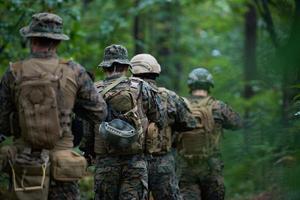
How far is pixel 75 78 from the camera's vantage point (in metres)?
7.02

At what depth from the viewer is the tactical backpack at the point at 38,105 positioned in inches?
269

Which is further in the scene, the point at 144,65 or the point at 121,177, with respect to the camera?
the point at 144,65

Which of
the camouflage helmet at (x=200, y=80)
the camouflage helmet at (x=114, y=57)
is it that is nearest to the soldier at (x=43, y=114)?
the camouflage helmet at (x=114, y=57)

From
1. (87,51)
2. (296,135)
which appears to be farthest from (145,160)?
(87,51)

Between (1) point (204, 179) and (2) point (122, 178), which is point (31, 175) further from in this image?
(1) point (204, 179)

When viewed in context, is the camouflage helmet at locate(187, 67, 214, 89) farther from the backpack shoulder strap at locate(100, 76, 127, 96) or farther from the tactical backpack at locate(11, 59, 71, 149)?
the tactical backpack at locate(11, 59, 71, 149)

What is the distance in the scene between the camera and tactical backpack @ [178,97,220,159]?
36.1 feet

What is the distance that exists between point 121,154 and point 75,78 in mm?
1792

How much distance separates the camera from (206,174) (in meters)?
11.1

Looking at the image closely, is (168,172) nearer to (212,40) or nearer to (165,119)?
(165,119)

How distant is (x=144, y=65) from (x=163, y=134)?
2.96ft

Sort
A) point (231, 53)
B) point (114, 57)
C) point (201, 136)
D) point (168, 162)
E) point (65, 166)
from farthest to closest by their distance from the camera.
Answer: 1. point (231, 53)
2. point (201, 136)
3. point (168, 162)
4. point (114, 57)
5. point (65, 166)

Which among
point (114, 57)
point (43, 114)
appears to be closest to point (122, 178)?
point (114, 57)

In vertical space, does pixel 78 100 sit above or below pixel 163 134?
above
